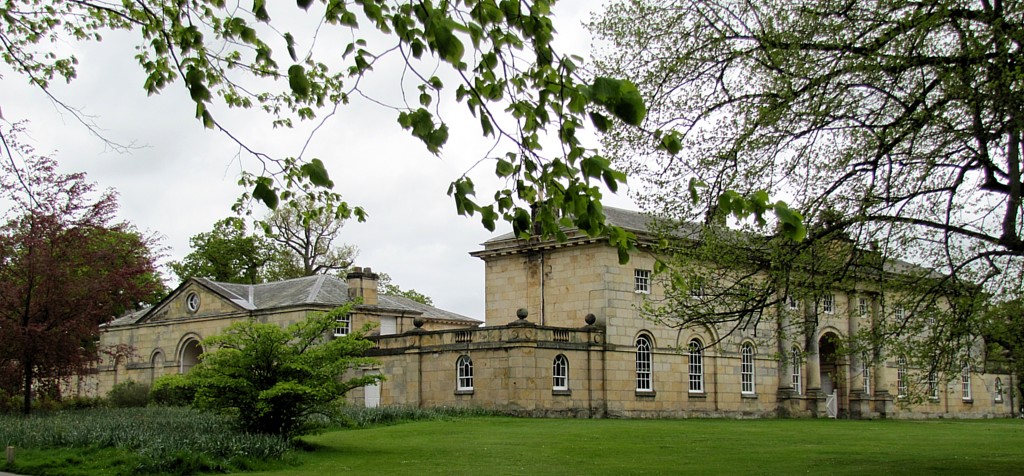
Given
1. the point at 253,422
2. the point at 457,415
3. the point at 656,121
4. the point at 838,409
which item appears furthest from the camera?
the point at 838,409

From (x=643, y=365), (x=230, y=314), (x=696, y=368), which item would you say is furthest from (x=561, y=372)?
(x=230, y=314)

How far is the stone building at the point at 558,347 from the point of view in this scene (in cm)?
3478

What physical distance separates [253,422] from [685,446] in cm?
955

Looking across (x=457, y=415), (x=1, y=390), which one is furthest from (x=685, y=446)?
(x=1, y=390)

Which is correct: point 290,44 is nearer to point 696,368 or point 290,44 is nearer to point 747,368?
point 696,368

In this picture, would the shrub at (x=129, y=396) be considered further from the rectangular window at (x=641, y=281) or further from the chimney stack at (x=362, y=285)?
the rectangular window at (x=641, y=281)

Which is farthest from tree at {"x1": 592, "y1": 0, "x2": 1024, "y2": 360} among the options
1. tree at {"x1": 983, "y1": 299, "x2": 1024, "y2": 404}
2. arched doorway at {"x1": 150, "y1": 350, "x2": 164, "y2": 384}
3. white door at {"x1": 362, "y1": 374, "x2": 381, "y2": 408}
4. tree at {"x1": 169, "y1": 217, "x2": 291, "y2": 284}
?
tree at {"x1": 169, "y1": 217, "x2": 291, "y2": 284}

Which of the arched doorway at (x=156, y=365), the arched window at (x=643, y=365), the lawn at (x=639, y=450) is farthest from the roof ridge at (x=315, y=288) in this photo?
the lawn at (x=639, y=450)

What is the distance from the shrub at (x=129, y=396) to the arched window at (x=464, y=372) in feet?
43.6

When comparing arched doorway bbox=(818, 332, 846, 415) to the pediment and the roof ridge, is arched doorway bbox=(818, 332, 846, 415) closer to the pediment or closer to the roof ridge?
A: the roof ridge

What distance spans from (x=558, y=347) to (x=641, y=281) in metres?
5.16

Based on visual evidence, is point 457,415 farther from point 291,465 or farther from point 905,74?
point 905,74

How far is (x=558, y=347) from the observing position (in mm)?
34906

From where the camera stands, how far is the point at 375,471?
668 inches
